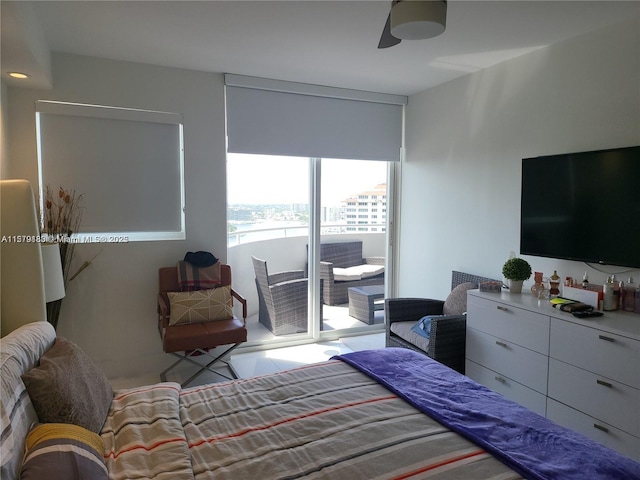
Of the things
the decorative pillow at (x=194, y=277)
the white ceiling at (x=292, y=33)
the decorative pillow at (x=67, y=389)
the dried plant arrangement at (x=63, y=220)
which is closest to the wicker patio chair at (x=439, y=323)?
the decorative pillow at (x=194, y=277)

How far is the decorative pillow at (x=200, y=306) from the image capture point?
11.5ft

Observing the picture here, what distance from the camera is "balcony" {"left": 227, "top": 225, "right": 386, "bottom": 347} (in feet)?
14.3

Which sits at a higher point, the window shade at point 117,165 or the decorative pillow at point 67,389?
the window shade at point 117,165

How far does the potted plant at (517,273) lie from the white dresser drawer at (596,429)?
0.85 m

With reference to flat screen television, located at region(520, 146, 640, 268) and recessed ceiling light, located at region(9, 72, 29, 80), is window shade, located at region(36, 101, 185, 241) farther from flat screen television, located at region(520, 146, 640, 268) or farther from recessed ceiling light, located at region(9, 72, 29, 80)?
flat screen television, located at region(520, 146, 640, 268)

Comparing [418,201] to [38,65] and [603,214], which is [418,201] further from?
[38,65]

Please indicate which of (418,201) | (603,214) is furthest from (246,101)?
(603,214)

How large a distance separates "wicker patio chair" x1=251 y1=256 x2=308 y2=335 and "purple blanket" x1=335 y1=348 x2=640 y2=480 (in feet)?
7.21

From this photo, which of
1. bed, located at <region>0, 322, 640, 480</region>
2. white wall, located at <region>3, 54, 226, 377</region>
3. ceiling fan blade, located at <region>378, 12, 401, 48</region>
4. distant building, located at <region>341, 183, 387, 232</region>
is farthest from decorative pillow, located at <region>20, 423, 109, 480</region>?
distant building, located at <region>341, 183, 387, 232</region>

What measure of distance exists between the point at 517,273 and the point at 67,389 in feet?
9.47

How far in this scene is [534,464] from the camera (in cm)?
140

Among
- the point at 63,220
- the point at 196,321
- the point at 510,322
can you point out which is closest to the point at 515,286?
the point at 510,322

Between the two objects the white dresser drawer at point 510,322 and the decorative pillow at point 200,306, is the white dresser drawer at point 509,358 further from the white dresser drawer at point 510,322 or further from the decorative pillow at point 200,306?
the decorative pillow at point 200,306

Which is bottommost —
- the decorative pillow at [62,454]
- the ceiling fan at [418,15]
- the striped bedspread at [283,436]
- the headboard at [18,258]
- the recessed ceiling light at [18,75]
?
the striped bedspread at [283,436]
